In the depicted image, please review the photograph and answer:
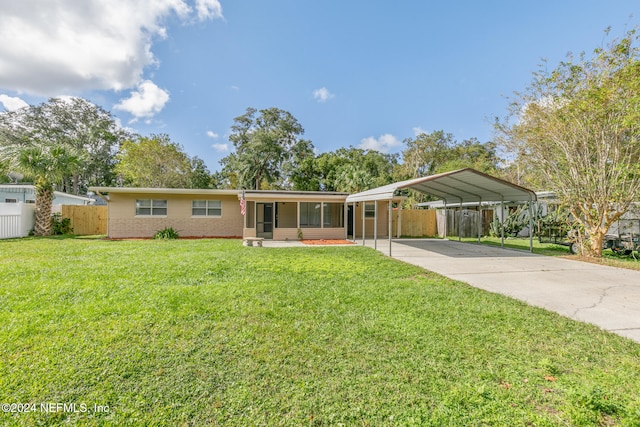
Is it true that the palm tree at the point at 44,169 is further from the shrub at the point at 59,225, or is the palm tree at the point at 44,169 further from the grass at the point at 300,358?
the grass at the point at 300,358

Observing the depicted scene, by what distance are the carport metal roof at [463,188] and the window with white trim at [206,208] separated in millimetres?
7117

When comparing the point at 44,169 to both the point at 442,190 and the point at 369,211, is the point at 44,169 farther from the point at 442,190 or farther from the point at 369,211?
the point at 442,190

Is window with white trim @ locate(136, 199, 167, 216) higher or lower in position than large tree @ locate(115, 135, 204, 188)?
lower

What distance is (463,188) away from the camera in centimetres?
1266

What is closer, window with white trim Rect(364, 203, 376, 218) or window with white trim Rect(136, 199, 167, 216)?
window with white trim Rect(136, 199, 167, 216)

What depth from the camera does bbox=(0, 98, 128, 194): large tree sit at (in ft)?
107

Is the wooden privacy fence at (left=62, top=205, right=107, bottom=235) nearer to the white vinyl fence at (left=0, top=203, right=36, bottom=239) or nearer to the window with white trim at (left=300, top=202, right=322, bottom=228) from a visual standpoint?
the white vinyl fence at (left=0, top=203, right=36, bottom=239)

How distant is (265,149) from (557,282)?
28269mm

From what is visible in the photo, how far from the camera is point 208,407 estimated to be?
7.19 feet

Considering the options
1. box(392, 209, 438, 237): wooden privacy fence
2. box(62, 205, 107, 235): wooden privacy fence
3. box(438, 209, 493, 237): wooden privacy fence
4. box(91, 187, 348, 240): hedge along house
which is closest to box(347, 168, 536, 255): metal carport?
box(91, 187, 348, 240): hedge along house

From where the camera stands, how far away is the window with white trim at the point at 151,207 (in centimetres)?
1505

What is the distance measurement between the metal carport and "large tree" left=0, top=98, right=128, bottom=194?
34783 mm

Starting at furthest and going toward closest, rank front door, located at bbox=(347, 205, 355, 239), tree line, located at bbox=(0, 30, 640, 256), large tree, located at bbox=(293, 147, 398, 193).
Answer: large tree, located at bbox=(293, 147, 398, 193), front door, located at bbox=(347, 205, 355, 239), tree line, located at bbox=(0, 30, 640, 256)

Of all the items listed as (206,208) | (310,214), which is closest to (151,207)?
(206,208)
